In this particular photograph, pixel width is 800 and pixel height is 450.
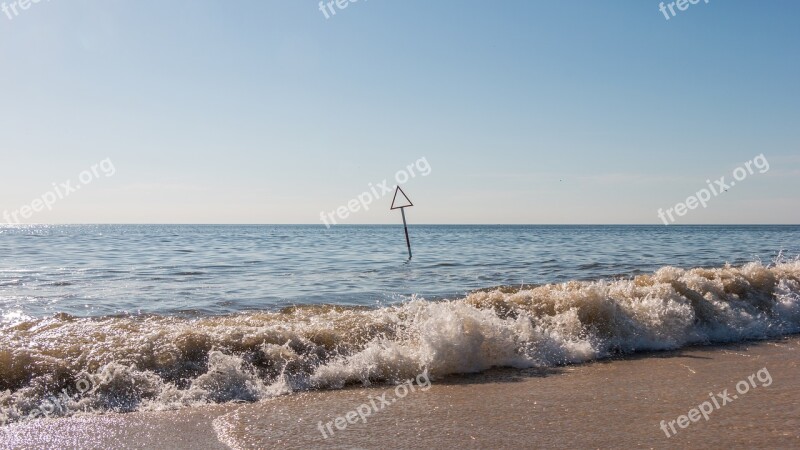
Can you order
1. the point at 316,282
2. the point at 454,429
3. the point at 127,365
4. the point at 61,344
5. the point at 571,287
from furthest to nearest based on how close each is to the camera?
the point at 316,282, the point at 571,287, the point at 61,344, the point at 127,365, the point at 454,429

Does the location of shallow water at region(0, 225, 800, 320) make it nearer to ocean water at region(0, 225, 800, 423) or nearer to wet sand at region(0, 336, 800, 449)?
ocean water at region(0, 225, 800, 423)

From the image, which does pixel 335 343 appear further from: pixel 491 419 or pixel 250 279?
pixel 250 279

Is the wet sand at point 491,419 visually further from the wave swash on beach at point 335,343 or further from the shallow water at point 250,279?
the shallow water at point 250,279

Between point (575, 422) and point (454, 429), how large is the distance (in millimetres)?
1070

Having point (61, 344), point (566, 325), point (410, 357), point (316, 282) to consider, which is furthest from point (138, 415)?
point (316, 282)

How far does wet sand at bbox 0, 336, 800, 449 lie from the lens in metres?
4.62

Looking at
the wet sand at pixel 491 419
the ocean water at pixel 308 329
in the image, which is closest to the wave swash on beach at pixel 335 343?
the ocean water at pixel 308 329

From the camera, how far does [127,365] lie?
628 cm

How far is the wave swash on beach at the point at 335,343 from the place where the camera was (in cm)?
592

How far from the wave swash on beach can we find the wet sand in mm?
384

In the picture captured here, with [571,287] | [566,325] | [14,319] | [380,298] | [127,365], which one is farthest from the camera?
[380,298]

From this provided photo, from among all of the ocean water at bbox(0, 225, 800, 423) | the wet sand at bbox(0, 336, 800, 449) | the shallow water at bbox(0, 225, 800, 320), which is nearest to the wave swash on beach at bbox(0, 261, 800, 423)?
the ocean water at bbox(0, 225, 800, 423)

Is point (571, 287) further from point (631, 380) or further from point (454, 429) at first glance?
point (454, 429)

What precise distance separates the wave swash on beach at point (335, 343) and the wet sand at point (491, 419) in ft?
1.26
